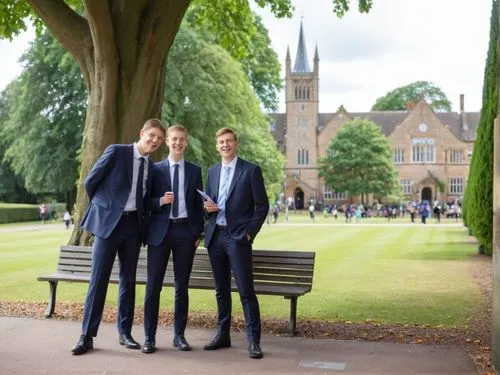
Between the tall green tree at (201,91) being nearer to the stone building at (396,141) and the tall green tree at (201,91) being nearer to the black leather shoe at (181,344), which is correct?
the black leather shoe at (181,344)

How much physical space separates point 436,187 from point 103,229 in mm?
79142

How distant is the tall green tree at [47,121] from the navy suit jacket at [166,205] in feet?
98.5

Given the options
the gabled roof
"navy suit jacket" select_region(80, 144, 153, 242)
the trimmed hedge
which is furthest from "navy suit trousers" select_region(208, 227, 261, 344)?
the gabled roof

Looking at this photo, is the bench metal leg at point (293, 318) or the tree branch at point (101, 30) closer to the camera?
the bench metal leg at point (293, 318)

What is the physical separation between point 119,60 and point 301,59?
8109 cm

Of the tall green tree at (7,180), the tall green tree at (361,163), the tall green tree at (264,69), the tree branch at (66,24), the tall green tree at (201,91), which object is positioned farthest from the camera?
the tall green tree at (361,163)

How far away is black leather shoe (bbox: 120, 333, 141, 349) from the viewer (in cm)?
648

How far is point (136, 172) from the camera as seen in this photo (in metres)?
6.59

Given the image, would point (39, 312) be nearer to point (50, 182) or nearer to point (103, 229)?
point (103, 229)

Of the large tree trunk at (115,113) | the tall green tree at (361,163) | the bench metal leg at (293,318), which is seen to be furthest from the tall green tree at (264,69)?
the bench metal leg at (293,318)

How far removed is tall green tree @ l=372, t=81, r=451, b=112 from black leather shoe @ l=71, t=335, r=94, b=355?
8675cm

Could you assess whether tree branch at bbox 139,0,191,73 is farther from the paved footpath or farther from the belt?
the paved footpath

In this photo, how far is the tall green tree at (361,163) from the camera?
71.6 m

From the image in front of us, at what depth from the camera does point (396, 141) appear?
8406cm
